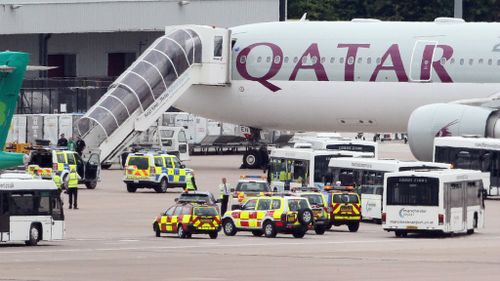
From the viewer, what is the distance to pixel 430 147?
68500 millimetres

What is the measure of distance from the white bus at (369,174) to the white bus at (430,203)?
4776mm

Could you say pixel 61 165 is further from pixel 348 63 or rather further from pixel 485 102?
pixel 485 102

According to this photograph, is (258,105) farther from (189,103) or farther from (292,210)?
(292,210)

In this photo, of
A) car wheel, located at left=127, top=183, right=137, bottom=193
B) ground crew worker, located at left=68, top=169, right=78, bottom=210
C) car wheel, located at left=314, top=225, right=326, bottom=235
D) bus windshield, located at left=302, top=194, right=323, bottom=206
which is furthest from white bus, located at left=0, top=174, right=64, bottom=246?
car wheel, located at left=127, top=183, right=137, bottom=193

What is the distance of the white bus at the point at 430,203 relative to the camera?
49250 millimetres

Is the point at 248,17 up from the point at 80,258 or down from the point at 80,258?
up

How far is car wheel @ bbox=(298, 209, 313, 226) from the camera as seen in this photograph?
4812 centimetres

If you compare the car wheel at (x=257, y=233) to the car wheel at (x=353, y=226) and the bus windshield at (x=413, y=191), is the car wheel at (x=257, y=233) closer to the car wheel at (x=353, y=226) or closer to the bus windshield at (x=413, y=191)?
the car wheel at (x=353, y=226)

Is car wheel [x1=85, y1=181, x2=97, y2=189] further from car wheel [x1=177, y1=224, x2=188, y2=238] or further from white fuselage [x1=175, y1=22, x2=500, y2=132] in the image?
car wheel [x1=177, y1=224, x2=188, y2=238]

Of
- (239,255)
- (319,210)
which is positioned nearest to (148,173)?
(319,210)

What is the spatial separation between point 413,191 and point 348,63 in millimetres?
24450

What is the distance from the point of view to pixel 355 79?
243 feet

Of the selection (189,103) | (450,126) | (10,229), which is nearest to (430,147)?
(450,126)

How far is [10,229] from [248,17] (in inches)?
2516
